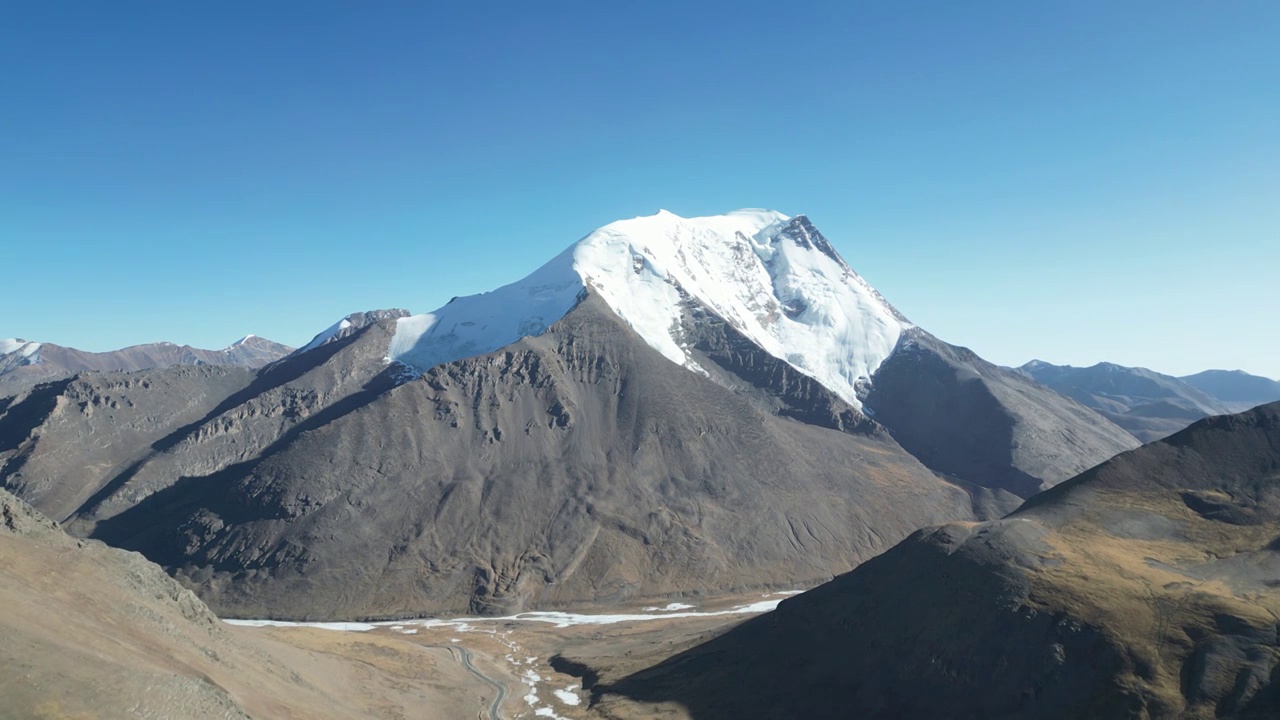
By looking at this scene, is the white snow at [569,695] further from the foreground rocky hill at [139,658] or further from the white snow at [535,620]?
the white snow at [535,620]

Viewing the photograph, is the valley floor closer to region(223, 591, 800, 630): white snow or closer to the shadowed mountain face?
region(223, 591, 800, 630): white snow

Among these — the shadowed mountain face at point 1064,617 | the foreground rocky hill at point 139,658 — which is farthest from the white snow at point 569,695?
the foreground rocky hill at point 139,658

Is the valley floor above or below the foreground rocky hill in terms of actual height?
below

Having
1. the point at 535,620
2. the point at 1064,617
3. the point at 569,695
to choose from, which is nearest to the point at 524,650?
the point at 535,620

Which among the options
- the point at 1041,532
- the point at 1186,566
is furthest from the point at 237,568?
the point at 1186,566

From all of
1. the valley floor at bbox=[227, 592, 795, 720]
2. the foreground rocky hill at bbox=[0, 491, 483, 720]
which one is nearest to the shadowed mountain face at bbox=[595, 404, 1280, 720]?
the valley floor at bbox=[227, 592, 795, 720]

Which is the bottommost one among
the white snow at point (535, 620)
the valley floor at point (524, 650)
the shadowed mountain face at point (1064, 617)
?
the white snow at point (535, 620)

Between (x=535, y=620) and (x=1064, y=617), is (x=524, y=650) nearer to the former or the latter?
(x=535, y=620)
